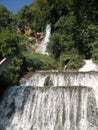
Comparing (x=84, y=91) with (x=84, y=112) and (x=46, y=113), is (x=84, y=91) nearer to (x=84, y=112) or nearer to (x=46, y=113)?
A: (x=84, y=112)

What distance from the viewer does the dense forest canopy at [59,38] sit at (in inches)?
794

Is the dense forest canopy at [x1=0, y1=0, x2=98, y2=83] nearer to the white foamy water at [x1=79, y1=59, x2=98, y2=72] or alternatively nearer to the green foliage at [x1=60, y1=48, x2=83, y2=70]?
the green foliage at [x1=60, y1=48, x2=83, y2=70]

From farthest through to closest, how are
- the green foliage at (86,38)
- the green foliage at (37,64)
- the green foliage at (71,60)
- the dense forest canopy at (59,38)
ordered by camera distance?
the green foliage at (86,38) < the green foliage at (71,60) < the green foliage at (37,64) < the dense forest canopy at (59,38)

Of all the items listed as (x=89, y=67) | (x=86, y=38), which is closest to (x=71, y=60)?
(x=89, y=67)

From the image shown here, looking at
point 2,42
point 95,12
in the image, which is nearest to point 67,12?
point 2,42

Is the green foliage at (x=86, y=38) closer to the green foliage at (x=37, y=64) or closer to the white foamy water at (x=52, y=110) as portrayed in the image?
the green foliage at (x=37, y=64)

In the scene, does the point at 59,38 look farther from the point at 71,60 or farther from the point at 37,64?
the point at 37,64

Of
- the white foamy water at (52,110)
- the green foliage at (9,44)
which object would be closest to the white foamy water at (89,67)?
the green foliage at (9,44)

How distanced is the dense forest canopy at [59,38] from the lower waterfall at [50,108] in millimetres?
4026

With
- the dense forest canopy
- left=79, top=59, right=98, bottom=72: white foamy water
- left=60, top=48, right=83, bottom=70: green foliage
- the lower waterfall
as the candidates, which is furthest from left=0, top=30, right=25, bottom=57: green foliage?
the lower waterfall

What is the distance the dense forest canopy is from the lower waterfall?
403cm

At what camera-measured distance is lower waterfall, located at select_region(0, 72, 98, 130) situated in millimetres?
13469

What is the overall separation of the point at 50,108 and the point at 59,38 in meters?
12.6

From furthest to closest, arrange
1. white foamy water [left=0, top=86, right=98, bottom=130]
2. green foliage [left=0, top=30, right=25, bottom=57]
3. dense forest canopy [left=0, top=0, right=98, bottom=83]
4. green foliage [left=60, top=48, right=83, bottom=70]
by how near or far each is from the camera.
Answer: green foliage [left=60, top=48, right=83, bottom=70] → green foliage [left=0, top=30, right=25, bottom=57] → dense forest canopy [left=0, top=0, right=98, bottom=83] → white foamy water [left=0, top=86, right=98, bottom=130]
